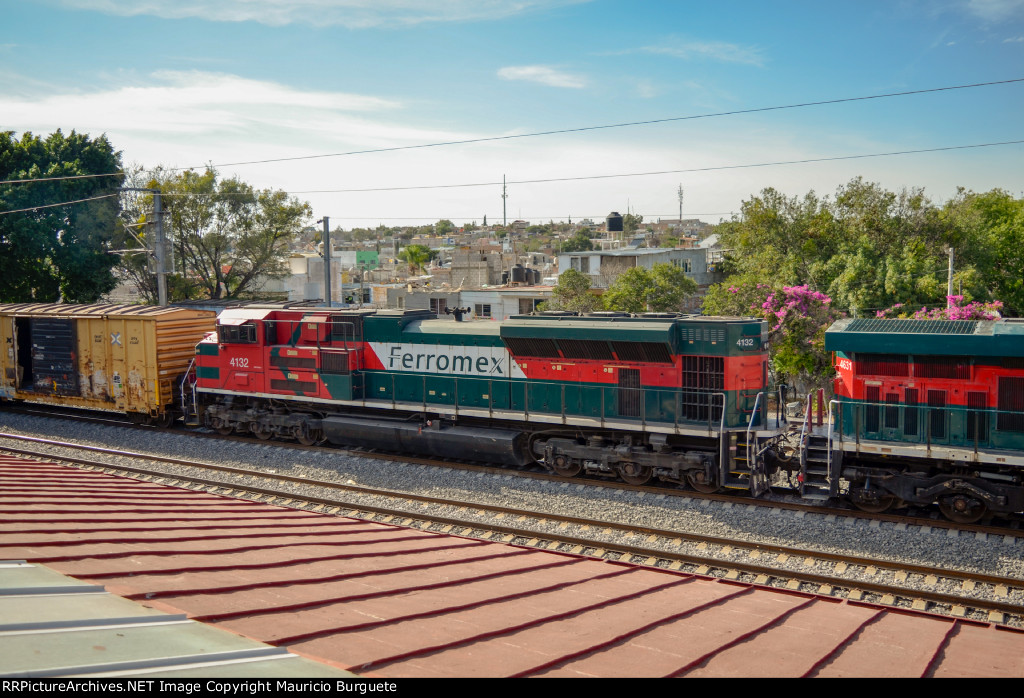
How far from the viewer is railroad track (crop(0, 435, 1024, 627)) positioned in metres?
10.2

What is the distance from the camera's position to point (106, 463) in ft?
58.2

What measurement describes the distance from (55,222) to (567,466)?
30.7 meters

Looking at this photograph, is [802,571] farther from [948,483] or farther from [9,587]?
[9,587]

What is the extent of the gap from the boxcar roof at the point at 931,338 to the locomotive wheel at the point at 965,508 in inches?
93.5

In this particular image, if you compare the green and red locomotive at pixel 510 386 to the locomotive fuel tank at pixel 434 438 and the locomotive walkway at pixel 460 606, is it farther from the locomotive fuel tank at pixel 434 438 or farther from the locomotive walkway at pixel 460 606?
the locomotive walkway at pixel 460 606

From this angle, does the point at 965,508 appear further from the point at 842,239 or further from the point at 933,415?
the point at 842,239

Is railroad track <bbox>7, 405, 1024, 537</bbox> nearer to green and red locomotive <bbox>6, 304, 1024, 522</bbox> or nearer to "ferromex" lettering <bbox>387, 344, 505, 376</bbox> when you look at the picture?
green and red locomotive <bbox>6, 304, 1024, 522</bbox>

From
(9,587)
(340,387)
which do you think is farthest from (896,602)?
Answer: (340,387)

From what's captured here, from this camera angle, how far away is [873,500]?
1291 cm

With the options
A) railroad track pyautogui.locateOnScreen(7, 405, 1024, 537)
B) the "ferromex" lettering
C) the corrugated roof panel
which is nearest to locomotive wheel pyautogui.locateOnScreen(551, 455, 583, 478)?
railroad track pyautogui.locateOnScreen(7, 405, 1024, 537)

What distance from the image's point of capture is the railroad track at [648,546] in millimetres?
10250

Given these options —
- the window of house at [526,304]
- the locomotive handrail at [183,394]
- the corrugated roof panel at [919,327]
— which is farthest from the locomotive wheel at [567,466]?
the window of house at [526,304]

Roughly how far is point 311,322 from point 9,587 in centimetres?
1454

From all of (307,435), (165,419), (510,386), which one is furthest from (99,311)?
(510,386)
